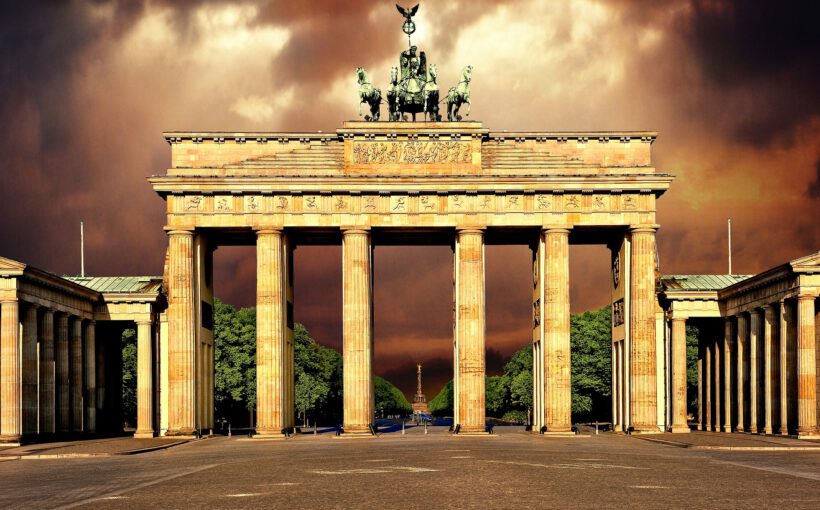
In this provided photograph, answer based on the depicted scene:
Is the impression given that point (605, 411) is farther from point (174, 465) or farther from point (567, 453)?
point (174, 465)

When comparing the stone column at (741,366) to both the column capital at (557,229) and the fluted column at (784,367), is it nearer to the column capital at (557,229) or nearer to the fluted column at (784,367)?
the fluted column at (784,367)

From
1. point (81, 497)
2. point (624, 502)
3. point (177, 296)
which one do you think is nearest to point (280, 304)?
point (177, 296)

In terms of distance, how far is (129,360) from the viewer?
118875 mm

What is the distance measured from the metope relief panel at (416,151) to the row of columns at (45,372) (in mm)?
24560

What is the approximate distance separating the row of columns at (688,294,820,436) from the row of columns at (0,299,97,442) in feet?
145

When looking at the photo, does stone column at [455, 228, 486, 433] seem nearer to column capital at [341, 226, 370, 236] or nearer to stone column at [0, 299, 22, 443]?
column capital at [341, 226, 370, 236]

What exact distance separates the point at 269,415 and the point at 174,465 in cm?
3345

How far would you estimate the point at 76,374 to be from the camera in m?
83.1

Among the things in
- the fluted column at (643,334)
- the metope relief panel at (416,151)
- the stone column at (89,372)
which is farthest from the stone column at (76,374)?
the fluted column at (643,334)

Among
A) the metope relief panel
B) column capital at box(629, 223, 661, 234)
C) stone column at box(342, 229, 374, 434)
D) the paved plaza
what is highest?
the metope relief panel

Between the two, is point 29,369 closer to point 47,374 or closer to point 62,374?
point 47,374

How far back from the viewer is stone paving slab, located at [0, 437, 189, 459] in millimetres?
56875

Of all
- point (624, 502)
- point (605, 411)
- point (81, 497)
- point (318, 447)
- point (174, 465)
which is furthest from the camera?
point (605, 411)

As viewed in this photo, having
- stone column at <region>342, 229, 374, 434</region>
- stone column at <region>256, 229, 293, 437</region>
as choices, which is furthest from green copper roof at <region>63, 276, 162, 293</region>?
stone column at <region>342, 229, 374, 434</region>
